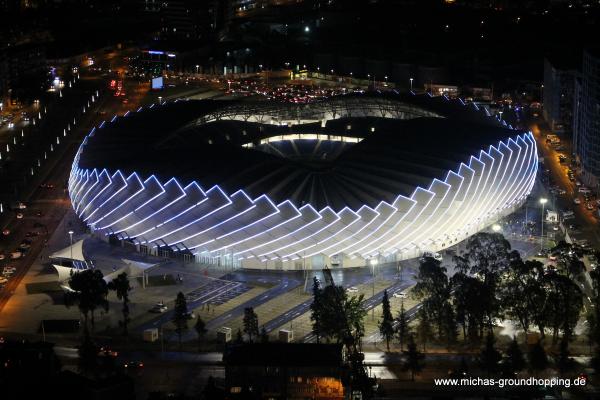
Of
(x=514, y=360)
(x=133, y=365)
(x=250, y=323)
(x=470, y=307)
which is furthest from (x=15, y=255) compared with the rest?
(x=514, y=360)

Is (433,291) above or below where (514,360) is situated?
above

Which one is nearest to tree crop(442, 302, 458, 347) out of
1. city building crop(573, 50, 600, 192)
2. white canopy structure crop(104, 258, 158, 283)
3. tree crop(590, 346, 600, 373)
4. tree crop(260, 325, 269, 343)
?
tree crop(590, 346, 600, 373)

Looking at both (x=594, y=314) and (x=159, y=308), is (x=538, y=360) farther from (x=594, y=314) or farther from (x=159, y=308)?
(x=159, y=308)

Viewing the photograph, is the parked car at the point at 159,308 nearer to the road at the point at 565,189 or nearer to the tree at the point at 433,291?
the tree at the point at 433,291

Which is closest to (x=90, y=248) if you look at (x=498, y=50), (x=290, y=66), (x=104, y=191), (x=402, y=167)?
(x=104, y=191)

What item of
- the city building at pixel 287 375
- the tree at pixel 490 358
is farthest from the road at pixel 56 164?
the tree at pixel 490 358

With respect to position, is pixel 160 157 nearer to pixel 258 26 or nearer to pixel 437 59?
pixel 437 59

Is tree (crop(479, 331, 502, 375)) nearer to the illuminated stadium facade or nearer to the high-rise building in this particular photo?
the illuminated stadium facade
